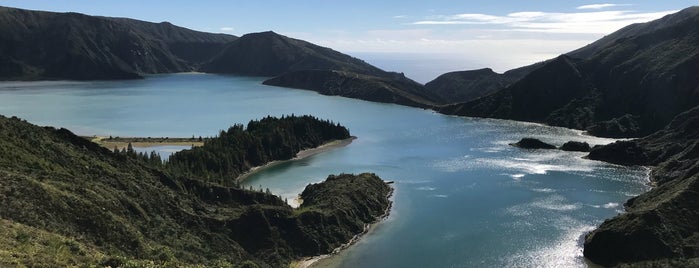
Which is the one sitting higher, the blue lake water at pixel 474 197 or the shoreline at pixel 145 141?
the shoreline at pixel 145 141

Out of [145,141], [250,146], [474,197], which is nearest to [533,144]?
[474,197]

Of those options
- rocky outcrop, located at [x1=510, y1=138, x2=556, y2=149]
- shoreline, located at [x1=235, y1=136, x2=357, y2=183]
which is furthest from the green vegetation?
rocky outcrop, located at [x1=510, y1=138, x2=556, y2=149]

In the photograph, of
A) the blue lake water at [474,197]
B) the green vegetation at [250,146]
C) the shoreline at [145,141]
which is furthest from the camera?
the shoreline at [145,141]

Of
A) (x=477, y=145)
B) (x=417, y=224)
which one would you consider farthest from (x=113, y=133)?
Answer: (x=417, y=224)

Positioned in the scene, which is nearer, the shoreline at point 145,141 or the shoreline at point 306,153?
the shoreline at point 306,153

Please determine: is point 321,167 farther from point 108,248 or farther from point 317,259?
point 108,248

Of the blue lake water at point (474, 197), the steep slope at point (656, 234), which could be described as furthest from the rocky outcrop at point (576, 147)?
the steep slope at point (656, 234)

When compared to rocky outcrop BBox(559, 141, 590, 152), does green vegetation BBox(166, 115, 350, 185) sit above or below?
above

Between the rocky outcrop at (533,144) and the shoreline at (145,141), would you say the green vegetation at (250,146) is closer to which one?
the shoreline at (145,141)

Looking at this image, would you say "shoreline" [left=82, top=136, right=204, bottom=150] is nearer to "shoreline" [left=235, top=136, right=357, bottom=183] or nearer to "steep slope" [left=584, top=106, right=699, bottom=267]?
"shoreline" [left=235, top=136, right=357, bottom=183]

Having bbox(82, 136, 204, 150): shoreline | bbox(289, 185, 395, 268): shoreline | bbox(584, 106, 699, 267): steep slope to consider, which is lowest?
bbox(289, 185, 395, 268): shoreline
